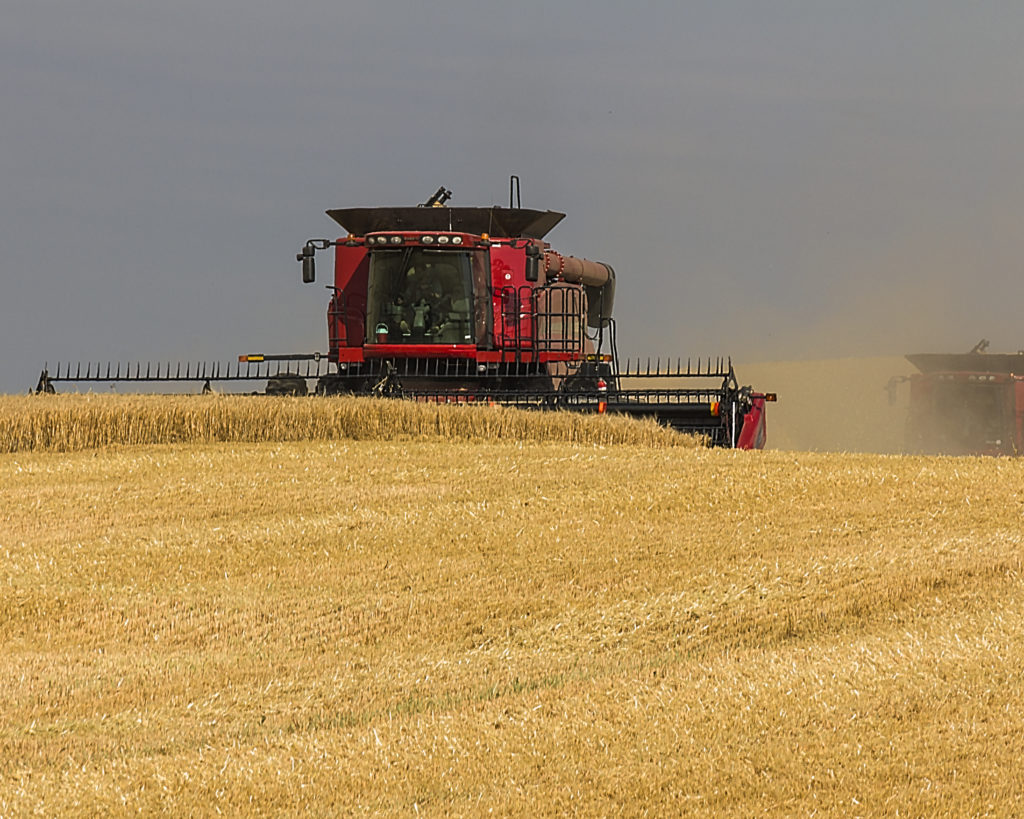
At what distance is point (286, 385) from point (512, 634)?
9549mm

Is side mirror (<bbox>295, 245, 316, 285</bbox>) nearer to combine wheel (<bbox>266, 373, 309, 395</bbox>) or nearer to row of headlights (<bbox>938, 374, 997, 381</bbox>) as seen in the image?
combine wheel (<bbox>266, 373, 309, 395</bbox>)

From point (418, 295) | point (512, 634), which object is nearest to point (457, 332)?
point (418, 295)

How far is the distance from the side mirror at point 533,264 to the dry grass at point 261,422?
157 centimetres

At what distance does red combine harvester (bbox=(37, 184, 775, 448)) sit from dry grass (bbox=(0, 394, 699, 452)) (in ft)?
2.17

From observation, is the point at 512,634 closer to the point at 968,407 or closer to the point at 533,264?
the point at 533,264

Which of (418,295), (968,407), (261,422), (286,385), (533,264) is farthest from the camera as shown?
(968,407)

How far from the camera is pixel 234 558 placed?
9586 mm

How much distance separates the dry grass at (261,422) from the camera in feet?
46.6

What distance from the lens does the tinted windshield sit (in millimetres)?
16125

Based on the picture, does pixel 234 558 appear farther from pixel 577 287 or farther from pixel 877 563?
pixel 577 287

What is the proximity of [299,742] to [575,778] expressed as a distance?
135cm

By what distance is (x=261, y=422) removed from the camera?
1452cm

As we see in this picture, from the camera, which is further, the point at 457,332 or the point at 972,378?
the point at 972,378

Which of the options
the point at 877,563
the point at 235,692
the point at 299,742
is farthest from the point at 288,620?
the point at 877,563
